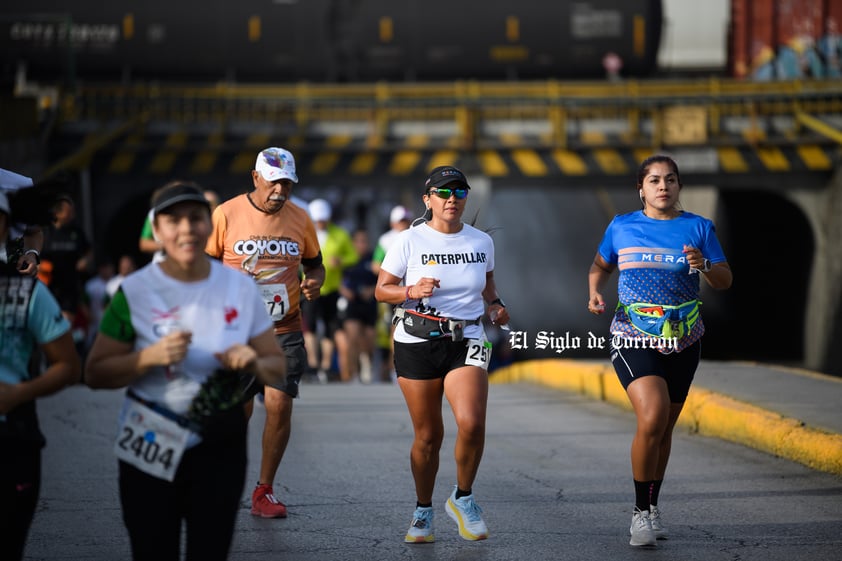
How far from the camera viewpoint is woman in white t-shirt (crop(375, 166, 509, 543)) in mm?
7375

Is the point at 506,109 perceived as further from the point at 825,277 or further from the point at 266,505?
the point at 266,505

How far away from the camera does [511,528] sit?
7.81 m

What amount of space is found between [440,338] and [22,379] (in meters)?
2.75

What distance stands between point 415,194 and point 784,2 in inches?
330

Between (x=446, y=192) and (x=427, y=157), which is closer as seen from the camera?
(x=446, y=192)

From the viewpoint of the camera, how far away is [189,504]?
196 inches

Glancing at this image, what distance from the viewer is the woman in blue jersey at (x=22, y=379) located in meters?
4.82

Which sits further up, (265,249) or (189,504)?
(265,249)

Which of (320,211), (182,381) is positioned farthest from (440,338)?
(320,211)

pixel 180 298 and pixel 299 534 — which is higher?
pixel 180 298

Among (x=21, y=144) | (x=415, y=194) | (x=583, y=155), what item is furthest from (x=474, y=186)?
(x=415, y=194)

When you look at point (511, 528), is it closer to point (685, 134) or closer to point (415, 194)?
point (685, 134)

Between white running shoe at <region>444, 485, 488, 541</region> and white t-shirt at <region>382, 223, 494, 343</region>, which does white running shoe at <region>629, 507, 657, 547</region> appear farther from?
white t-shirt at <region>382, 223, 494, 343</region>

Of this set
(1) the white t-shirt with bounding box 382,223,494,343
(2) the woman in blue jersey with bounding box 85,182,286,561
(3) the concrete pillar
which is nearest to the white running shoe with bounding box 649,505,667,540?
(1) the white t-shirt with bounding box 382,223,494,343
